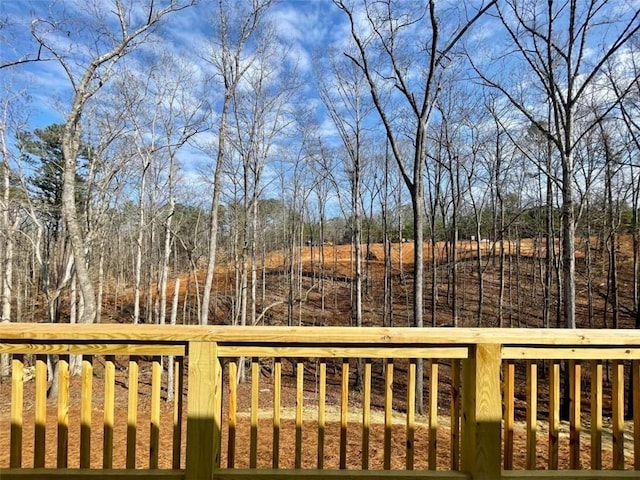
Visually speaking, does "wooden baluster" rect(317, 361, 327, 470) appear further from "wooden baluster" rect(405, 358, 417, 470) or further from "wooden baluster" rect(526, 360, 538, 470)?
"wooden baluster" rect(526, 360, 538, 470)

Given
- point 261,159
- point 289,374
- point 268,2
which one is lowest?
point 289,374

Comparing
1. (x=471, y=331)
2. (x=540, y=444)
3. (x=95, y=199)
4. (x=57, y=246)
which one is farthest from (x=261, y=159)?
(x=471, y=331)

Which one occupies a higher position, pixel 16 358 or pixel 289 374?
pixel 16 358

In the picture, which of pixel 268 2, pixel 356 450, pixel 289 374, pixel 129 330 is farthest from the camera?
pixel 289 374

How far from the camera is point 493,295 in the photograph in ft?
54.7

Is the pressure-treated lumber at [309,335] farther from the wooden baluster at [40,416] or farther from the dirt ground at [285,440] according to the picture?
the dirt ground at [285,440]

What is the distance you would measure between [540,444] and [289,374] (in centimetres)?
923

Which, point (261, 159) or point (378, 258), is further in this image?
point (378, 258)

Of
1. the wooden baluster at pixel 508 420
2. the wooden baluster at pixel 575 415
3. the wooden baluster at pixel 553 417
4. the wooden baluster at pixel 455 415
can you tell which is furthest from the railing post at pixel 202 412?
the wooden baluster at pixel 575 415

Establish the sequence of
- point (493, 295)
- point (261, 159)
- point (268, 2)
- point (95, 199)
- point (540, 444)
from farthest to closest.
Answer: point (493, 295), point (261, 159), point (95, 199), point (268, 2), point (540, 444)

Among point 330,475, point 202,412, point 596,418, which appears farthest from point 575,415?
point 202,412

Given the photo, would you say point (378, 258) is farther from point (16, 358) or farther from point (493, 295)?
point (16, 358)

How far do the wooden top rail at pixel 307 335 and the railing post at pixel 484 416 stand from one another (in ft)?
0.23

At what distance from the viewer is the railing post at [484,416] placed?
1353 millimetres
